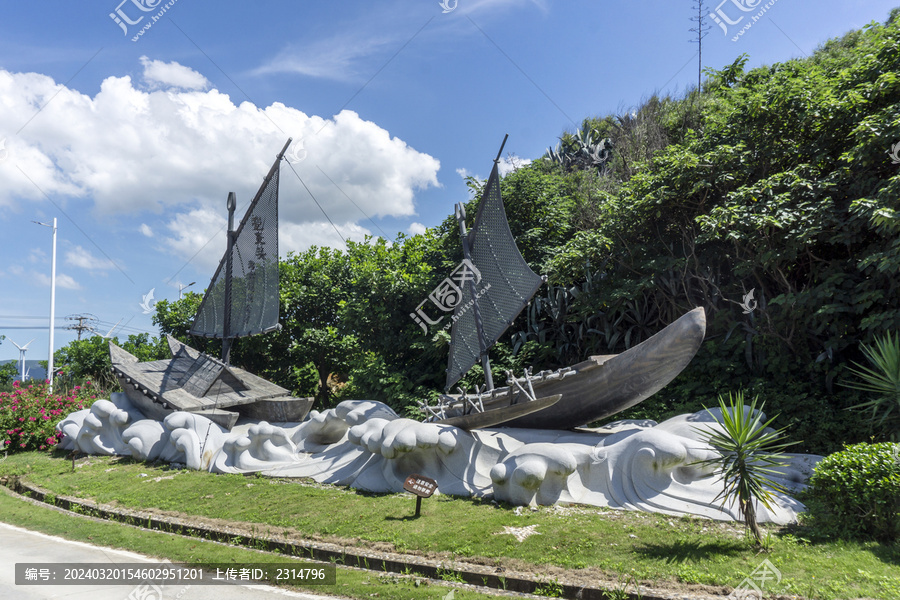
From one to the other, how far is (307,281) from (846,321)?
18.0m

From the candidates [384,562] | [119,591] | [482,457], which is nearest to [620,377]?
[482,457]

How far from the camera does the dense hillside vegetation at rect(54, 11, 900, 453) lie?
9.57 m

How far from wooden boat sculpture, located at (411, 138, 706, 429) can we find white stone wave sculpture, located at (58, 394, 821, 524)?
17.5 inches

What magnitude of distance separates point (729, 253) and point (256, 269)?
37.6 feet

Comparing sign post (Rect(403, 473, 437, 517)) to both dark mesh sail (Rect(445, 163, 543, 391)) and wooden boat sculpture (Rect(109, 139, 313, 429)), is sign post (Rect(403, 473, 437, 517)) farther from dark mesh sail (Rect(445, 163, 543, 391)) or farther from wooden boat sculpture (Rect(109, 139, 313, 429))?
wooden boat sculpture (Rect(109, 139, 313, 429))

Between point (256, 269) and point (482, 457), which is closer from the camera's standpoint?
point (482, 457)

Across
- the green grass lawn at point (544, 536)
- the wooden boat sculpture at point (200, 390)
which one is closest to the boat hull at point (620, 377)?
the green grass lawn at point (544, 536)

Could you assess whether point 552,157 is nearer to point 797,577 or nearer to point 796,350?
point 796,350

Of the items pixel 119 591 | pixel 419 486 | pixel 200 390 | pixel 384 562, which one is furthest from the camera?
pixel 200 390

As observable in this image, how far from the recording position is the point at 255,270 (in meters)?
14.4

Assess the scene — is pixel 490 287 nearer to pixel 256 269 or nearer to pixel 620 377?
pixel 620 377

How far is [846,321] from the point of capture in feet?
33.3

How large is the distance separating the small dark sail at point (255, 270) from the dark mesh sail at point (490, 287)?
592 cm

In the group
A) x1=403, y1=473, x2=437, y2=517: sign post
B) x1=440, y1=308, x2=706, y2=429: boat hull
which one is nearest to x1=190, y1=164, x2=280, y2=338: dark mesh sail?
x1=440, y1=308, x2=706, y2=429: boat hull
